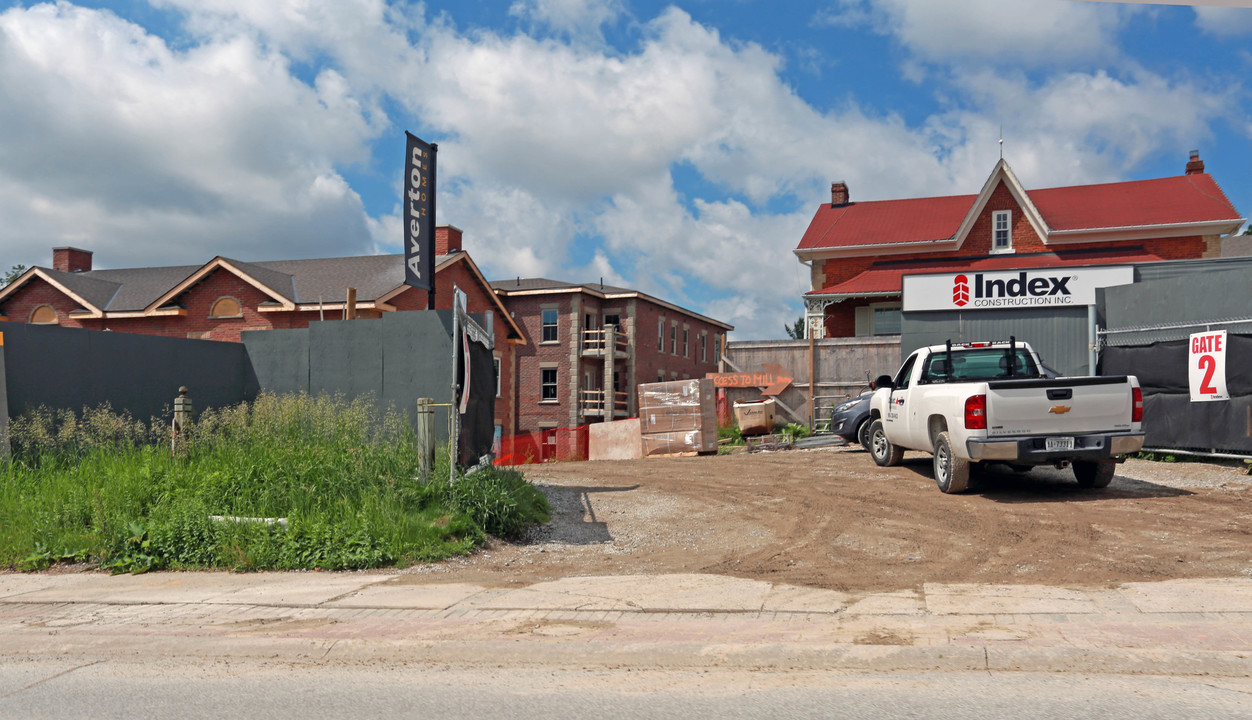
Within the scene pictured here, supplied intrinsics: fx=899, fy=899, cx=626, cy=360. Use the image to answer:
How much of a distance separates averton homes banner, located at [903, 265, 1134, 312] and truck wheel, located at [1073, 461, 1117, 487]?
900 centimetres

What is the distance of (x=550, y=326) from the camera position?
Answer: 144 ft

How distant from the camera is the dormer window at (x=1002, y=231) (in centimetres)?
3388

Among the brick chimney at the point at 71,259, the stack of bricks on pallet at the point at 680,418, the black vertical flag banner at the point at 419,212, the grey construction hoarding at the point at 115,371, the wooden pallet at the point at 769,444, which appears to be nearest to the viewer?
the grey construction hoarding at the point at 115,371

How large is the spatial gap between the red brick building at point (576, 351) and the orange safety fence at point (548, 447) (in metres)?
9.25

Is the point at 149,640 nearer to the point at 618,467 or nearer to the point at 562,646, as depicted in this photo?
the point at 562,646

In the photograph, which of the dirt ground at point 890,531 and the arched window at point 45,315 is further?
the arched window at point 45,315

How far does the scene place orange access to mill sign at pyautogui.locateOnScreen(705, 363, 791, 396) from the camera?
25.0 meters

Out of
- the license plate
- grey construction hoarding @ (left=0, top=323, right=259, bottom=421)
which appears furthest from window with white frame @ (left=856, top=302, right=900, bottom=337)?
grey construction hoarding @ (left=0, top=323, right=259, bottom=421)

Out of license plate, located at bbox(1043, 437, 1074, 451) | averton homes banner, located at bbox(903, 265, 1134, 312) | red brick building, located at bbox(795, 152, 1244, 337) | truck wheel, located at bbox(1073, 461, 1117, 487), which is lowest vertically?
truck wheel, located at bbox(1073, 461, 1117, 487)

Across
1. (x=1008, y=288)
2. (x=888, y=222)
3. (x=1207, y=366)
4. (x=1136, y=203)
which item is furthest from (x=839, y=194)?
(x=1207, y=366)

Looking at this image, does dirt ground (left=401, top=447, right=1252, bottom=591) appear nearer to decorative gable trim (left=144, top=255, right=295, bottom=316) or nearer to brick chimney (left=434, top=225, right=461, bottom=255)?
decorative gable trim (left=144, top=255, right=295, bottom=316)

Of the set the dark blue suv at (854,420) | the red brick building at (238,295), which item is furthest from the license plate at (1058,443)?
the red brick building at (238,295)

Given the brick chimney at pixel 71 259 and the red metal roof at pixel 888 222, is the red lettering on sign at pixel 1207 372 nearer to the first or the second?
the red metal roof at pixel 888 222

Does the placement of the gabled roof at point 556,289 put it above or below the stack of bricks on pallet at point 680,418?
above
